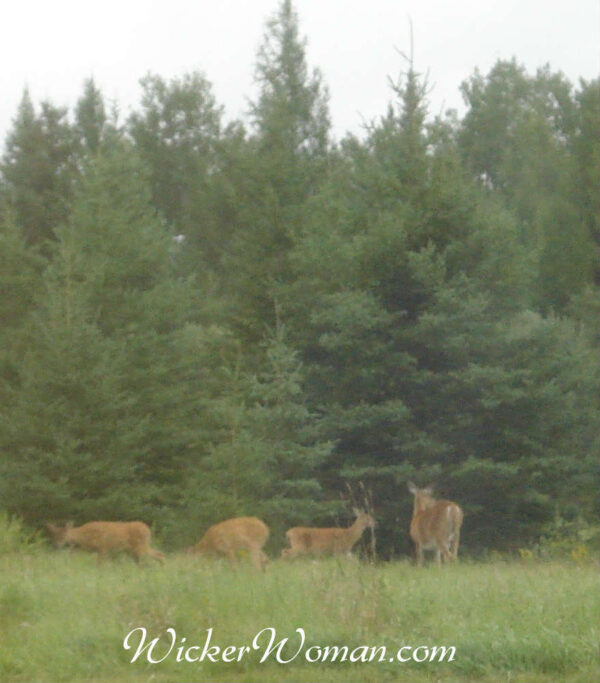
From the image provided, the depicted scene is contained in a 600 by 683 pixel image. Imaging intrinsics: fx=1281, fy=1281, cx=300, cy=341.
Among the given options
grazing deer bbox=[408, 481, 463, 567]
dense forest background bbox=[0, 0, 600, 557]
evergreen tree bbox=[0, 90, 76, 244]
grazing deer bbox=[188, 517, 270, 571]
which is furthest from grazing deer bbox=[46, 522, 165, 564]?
evergreen tree bbox=[0, 90, 76, 244]

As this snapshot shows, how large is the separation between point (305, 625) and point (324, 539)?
32.6 feet

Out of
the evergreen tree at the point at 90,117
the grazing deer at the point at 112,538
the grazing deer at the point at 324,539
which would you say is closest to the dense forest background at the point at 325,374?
the grazing deer at the point at 324,539

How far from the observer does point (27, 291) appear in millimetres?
34719

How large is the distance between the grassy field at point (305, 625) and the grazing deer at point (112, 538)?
5.02 metres

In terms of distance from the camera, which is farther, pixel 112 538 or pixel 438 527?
pixel 438 527

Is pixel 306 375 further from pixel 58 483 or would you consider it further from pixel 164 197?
pixel 164 197

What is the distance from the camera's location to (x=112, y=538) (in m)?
16.7

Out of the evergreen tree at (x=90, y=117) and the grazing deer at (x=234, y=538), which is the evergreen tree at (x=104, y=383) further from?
the evergreen tree at (x=90, y=117)

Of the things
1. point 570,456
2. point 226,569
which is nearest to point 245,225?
point 570,456

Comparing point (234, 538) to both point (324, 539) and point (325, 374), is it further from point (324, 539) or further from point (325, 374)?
point (325, 374)

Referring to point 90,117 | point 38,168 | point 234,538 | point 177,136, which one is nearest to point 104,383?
point 234,538

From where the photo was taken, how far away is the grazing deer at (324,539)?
18.8 meters

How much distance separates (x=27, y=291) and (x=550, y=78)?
27587mm

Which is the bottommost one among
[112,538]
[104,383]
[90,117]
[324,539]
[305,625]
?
[324,539]
